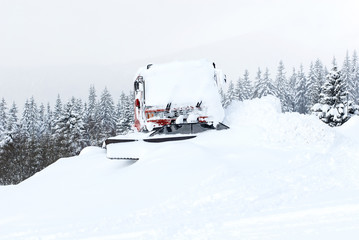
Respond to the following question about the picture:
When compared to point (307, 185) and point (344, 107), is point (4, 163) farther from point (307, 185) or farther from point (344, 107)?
point (307, 185)

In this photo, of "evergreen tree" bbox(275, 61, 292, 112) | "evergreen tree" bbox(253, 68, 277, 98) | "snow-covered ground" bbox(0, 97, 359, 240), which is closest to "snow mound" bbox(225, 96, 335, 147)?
"snow-covered ground" bbox(0, 97, 359, 240)

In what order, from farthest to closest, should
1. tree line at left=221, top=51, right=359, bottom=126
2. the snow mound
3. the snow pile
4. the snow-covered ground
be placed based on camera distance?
tree line at left=221, top=51, right=359, bottom=126
the snow pile
the snow mound
the snow-covered ground

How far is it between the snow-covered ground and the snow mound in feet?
0.10

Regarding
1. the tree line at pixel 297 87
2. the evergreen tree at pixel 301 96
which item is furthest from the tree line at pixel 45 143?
the evergreen tree at pixel 301 96

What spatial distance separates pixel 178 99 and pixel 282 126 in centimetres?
345

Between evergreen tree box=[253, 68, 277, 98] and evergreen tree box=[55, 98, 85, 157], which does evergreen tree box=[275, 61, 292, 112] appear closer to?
evergreen tree box=[253, 68, 277, 98]

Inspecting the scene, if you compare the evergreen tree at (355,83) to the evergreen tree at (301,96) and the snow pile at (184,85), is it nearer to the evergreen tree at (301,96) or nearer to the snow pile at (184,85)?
the evergreen tree at (301,96)

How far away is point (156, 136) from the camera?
10000 millimetres

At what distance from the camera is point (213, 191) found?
590 centimetres

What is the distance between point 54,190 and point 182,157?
3028mm

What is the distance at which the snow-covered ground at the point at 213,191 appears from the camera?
13.8ft

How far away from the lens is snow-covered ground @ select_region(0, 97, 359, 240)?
419cm

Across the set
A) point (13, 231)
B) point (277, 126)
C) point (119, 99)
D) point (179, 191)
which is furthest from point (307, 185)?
point (119, 99)

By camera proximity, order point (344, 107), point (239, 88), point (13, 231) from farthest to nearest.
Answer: point (239, 88) < point (344, 107) < point (13, 231)
